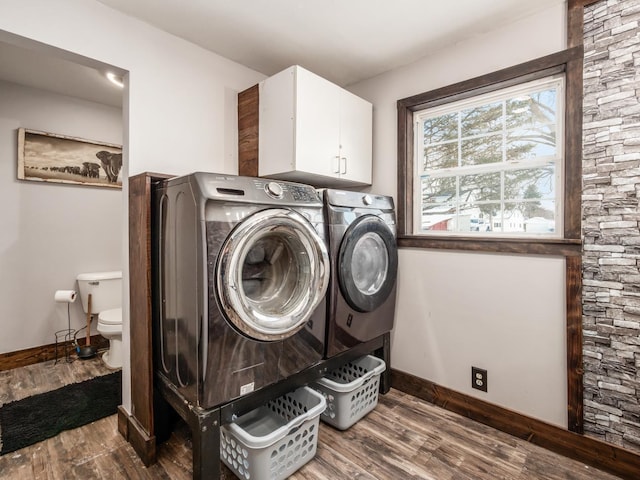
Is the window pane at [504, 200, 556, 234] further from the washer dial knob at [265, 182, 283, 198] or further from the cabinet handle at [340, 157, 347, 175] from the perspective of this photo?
the washer dial knob at [265, 182, 283, 198]

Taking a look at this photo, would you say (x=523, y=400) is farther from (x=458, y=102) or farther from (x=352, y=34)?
(x=352, y=34)

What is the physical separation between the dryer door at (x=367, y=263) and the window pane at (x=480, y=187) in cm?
58

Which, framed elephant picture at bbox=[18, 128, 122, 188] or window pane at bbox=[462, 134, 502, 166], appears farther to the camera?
framed elephant picture at bbox=[18, 128, 122, 188]

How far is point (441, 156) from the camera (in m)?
2.31

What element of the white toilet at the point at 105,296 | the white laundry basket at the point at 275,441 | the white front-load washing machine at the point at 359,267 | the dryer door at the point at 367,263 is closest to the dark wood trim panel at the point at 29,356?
the white toilet at the point at 105,296

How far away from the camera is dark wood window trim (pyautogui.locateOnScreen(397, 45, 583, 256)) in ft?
5.50

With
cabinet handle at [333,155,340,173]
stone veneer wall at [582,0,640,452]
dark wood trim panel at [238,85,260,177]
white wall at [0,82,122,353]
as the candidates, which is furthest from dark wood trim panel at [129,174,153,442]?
stone veneer wall at [582,0,640,452]

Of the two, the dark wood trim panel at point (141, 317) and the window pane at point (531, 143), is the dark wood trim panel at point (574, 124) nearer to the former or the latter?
the window pane at point (531, 143)

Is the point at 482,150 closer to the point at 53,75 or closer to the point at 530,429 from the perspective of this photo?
the point at 530,429

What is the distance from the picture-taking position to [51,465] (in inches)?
63.1

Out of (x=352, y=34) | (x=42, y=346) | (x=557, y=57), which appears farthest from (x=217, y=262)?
(x=42, y=346)

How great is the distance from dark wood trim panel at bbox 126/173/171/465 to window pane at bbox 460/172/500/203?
1902 mm

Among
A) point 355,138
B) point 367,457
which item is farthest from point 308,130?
point 367,457

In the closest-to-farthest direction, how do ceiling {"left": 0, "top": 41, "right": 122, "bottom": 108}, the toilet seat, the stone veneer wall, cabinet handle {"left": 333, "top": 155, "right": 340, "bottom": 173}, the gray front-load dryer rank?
the gray front-load dryer < the stone veneer wall < cabinet handle {"left": 333, "top": 155, "right": 340, "bottom": 173} < ceiling {"left": 0, "top": 41, "right": 122, "bottom": 108} < the toilet seat
